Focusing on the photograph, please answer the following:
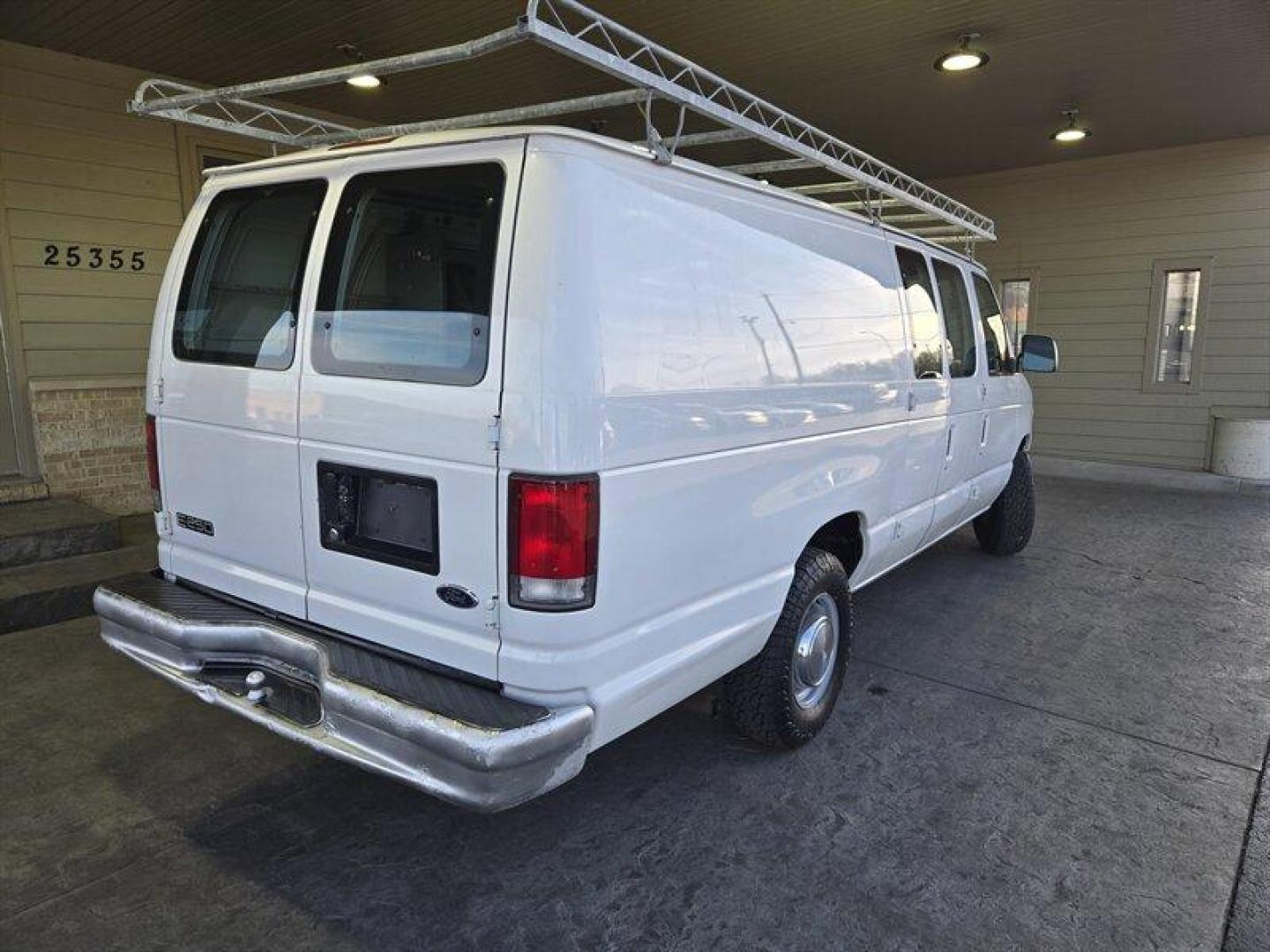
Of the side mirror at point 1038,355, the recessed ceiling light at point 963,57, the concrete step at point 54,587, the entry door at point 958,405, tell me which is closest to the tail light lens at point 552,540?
the entry door at point 958,405

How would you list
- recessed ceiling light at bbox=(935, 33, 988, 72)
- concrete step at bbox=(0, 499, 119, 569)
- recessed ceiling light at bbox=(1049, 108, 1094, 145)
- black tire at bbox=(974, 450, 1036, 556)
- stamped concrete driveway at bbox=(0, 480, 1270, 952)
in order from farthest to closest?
recessed ceiling light at bbox=(1049, 108, 1094, 145)
black tire at bbox=(974, 450, 1036, 556)
recessed ceiling light at bbox=(935, 33, 988, 72)
concrete step at bbox=(0, 499, 119, 569)
stamped concrete driveway at bbox=(0, 480, 1270, 952)

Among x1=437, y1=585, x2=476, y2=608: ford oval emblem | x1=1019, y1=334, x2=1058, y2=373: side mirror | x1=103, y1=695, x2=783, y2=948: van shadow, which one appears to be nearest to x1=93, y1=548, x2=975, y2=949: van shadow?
x1=103, y1=695, x2=783, y2=948: van shadow

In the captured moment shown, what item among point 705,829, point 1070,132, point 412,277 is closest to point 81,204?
point 412,277

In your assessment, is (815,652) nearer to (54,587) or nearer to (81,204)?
(54,587)

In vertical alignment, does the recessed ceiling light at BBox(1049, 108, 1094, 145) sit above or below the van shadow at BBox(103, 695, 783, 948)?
above

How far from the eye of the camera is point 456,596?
2277mm

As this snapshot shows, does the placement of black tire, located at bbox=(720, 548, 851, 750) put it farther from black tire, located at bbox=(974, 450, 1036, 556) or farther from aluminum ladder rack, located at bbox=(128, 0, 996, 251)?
black tire, located at bbox=(974, 450, 1036, 556)

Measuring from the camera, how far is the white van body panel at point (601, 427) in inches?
84.3

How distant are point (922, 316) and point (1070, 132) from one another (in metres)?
5.48

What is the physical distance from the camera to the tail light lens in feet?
6.89

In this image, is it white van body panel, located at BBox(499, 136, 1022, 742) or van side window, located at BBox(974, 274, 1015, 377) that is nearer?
white van body panel, located at BBox(499, 136, 1022, 742)

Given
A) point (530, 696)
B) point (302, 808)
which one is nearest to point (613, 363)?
point (530, 696)

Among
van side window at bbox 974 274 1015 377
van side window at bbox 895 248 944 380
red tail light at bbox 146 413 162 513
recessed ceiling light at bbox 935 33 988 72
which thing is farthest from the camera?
recessed ceiling light at bbox 935 33 988 72

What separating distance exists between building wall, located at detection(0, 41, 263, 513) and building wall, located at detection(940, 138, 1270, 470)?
929 centimetres
